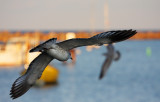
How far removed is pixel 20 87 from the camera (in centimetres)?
533

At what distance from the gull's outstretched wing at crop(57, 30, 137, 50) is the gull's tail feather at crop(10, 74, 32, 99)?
3.45 ft

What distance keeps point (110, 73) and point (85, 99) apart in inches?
829

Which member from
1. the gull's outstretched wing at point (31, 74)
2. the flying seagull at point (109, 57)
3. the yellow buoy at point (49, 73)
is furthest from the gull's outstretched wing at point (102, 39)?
the yellow buoy at point (49, 73)

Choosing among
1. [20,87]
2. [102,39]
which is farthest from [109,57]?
[102,39]

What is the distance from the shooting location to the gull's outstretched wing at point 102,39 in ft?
15.3

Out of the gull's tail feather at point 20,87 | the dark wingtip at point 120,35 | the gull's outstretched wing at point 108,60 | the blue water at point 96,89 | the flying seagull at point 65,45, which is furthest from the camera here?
the blue water at point 96,89

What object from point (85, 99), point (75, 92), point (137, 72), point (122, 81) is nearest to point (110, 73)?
point (137, 72)

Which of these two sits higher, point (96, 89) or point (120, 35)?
point (120, 35)

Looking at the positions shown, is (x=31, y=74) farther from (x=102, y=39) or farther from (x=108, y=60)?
(x=108, y=60)

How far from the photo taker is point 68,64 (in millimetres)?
77625

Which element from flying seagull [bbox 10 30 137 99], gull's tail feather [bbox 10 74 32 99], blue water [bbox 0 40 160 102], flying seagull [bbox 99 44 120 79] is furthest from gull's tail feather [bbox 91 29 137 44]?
blue water [bbox 0 40 160 102]

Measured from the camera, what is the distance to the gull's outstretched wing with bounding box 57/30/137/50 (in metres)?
4.65

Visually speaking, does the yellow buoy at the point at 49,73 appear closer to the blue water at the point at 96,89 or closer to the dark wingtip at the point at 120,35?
the blue water at the point at 96,89

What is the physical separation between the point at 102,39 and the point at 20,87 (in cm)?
157
